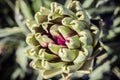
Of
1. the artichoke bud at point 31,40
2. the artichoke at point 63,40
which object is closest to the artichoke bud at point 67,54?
the artichoke at point 63,40

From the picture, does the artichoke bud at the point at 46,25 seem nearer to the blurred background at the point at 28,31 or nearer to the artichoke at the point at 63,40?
the artichoke at the point at 63,40

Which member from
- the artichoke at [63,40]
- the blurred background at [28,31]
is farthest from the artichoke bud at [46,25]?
the blurred background at [28,31]

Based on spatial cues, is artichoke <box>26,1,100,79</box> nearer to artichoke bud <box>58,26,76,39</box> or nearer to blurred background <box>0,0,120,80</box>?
artichoke bud <box>58,26,76,39</box>

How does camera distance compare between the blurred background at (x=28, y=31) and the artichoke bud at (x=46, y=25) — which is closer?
the artichoke bud at (x=46, y=25)

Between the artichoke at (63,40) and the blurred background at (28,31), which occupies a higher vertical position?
the artichoke at (63,40)

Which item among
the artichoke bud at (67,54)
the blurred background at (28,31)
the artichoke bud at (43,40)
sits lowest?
the blurred background at (28,31)

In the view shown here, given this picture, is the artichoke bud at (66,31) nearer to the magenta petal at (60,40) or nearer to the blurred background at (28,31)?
the magenta petal at (60,40)

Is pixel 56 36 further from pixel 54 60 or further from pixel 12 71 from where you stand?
pixel 12 71

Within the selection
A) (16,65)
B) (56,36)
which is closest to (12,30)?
(16,65)
